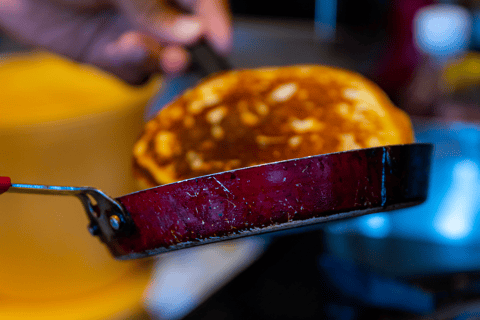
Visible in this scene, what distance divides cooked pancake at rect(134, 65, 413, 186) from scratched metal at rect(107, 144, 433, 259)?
0.23 feet

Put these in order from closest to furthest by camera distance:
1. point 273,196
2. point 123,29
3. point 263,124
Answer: point 273,196 → point 263,124 → point 123,29

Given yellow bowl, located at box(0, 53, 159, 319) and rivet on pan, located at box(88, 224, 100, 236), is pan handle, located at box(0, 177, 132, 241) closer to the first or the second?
rivet on pan, located at box(88, 224, 100, 236)

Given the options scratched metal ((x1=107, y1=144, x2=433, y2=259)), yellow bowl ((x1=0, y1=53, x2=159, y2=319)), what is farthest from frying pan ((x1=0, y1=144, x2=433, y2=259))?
yellow bowl ((x1=0, y1=53, x2=159, y2=319))

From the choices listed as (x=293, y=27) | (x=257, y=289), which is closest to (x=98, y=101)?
(x=257, y=289)

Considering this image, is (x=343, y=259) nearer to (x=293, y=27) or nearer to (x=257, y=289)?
(x=257, y=289)

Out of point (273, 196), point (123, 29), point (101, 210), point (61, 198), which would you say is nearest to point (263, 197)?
Answer: point (273, 196)

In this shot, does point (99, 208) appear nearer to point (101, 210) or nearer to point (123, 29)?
point (101, 210)

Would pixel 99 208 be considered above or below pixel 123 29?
below

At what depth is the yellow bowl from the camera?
1.57ft

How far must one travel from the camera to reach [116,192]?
0.56 metres

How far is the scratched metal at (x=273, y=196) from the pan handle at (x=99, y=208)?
10 millimetres

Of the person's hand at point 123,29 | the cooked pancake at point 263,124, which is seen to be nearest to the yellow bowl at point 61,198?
the person's hand at point 123,29

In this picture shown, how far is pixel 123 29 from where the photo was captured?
64cm

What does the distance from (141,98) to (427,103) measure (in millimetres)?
742
